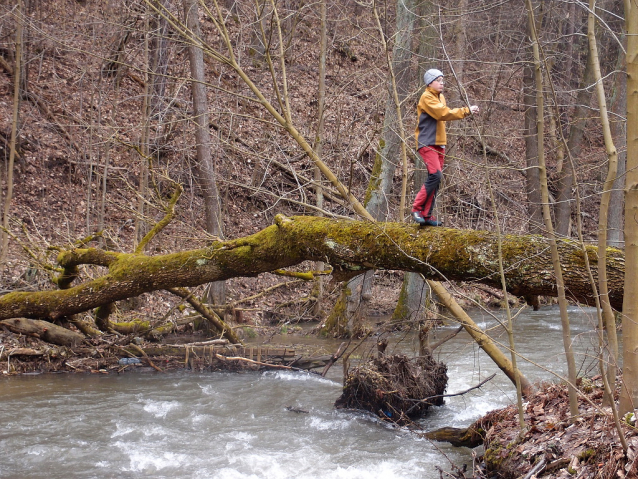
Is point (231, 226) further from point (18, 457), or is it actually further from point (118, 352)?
point (18, 457)

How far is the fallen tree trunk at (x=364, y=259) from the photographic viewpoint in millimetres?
4375

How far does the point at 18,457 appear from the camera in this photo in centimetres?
616

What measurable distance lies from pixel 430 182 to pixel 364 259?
0.99 meters

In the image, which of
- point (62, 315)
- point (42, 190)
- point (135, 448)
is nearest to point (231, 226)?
point (42, 190)

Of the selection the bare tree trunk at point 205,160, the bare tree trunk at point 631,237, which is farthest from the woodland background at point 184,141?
the bare tree trunk at point 631,237

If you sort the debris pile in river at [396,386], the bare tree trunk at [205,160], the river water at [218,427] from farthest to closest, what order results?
the bare tree trunk at [205,160], the debris pile in river at [396,386], the river water at [218,427]

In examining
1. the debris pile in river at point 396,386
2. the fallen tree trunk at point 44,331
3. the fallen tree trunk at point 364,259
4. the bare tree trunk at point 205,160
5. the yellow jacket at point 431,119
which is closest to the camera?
A: the fallen tree trunk at point 364,259

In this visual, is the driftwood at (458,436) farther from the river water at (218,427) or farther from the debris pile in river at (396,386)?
the debris pile in river at (396,386)

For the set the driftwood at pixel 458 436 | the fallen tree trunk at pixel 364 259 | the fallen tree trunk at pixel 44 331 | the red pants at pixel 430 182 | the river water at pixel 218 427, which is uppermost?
the red pants at pixel 430 182

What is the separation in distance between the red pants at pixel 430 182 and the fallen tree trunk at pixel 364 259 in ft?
1.21

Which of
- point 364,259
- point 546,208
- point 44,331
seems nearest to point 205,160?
point 44,331

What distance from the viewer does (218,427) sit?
726 centimetres

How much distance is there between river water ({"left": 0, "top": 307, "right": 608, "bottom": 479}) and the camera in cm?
596

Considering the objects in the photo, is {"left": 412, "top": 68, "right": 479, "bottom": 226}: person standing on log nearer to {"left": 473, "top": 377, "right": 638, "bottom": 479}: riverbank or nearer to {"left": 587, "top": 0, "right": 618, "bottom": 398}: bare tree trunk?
{"left": 587, "top": 0, "right": 618, "bottom": 398}: bare tree trunk
